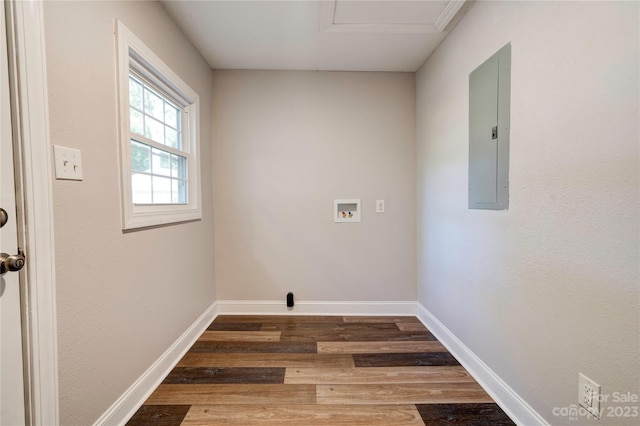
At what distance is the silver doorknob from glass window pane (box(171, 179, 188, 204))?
1113 millimetres

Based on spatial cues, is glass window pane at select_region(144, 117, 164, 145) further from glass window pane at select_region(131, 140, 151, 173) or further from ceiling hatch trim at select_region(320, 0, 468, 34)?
ceiling hatch trim at select_region(320, 0, 468, 34)

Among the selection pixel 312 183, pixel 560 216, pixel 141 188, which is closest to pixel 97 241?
pixel 141 188

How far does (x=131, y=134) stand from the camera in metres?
1.40

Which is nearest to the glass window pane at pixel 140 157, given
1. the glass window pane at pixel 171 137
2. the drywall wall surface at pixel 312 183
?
the glass window pane at pixel 171 137

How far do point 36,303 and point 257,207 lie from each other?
65.8 inches

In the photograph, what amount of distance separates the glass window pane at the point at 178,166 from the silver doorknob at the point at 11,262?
3.80 feet

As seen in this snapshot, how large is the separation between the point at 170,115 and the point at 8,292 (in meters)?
1.47

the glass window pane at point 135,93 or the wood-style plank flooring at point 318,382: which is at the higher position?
the glass window pane at point 135,93

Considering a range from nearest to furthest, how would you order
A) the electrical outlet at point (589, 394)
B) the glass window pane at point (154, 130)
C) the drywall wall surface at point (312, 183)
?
the electrical outlet at point (589, 394), the glass window pane at point (154, 130), the drywall wall surface at point (312, 183)

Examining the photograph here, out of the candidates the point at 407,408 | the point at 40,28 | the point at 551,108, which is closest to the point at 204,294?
the point at 407,408

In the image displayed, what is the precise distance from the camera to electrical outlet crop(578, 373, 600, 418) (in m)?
0.95

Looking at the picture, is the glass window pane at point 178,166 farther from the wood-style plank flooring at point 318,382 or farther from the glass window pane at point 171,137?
the wood-style plank flooring at point 318,382

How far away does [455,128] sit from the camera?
1831mm

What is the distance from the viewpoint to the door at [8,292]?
2.70 feet
